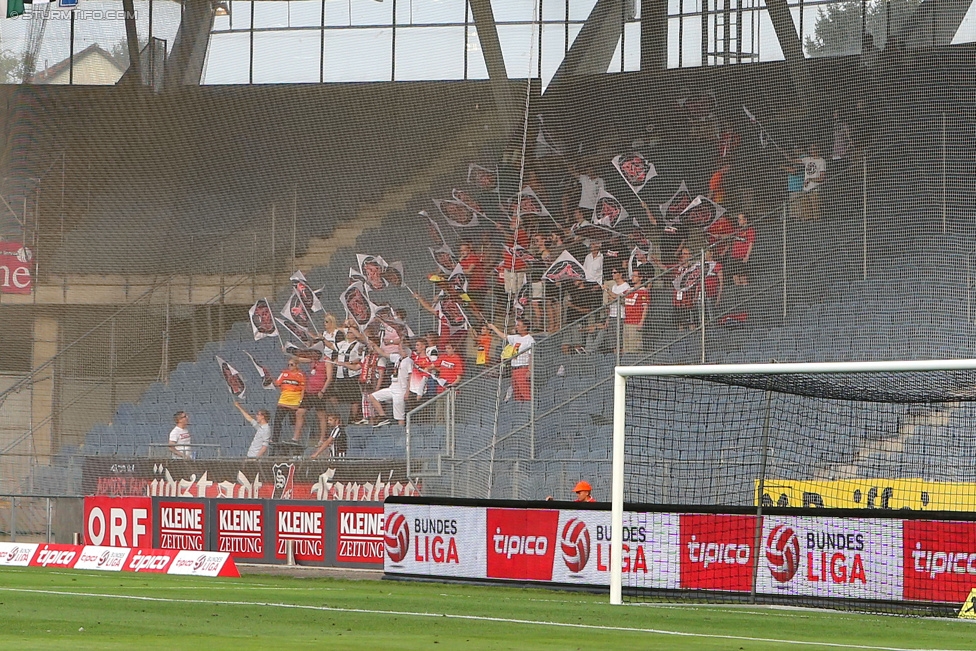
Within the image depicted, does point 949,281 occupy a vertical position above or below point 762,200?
below

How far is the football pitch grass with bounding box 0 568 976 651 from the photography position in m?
9.44

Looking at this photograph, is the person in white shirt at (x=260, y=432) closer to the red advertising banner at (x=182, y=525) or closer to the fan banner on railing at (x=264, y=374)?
the fan banner on railing at (x=264, y=374)

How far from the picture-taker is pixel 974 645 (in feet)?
31.9

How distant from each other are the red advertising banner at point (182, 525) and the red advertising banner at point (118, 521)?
10.2 inches

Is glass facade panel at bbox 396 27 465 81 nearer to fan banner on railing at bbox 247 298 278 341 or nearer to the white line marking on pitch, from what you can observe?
fan banner on railing at bbox 247 298 278 341

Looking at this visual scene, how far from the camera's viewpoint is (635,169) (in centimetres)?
2392

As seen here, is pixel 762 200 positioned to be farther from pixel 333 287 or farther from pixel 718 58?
pixel 333 287

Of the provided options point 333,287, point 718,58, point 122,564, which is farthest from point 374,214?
point 122,564

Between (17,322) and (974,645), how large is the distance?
22.3m

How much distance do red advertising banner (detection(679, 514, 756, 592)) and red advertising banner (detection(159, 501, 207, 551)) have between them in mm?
7760

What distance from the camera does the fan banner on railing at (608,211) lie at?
23547 millimetres

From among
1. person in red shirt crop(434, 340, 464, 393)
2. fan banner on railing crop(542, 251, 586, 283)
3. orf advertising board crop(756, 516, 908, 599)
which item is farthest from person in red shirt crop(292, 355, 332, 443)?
orf advertising board crop(756, 516, 908, 599)

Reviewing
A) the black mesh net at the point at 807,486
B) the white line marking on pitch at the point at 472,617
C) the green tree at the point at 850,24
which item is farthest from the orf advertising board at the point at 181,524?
the green tree at the point at 850,24

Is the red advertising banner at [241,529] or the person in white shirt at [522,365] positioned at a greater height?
the person in white shirt at [522,365]
